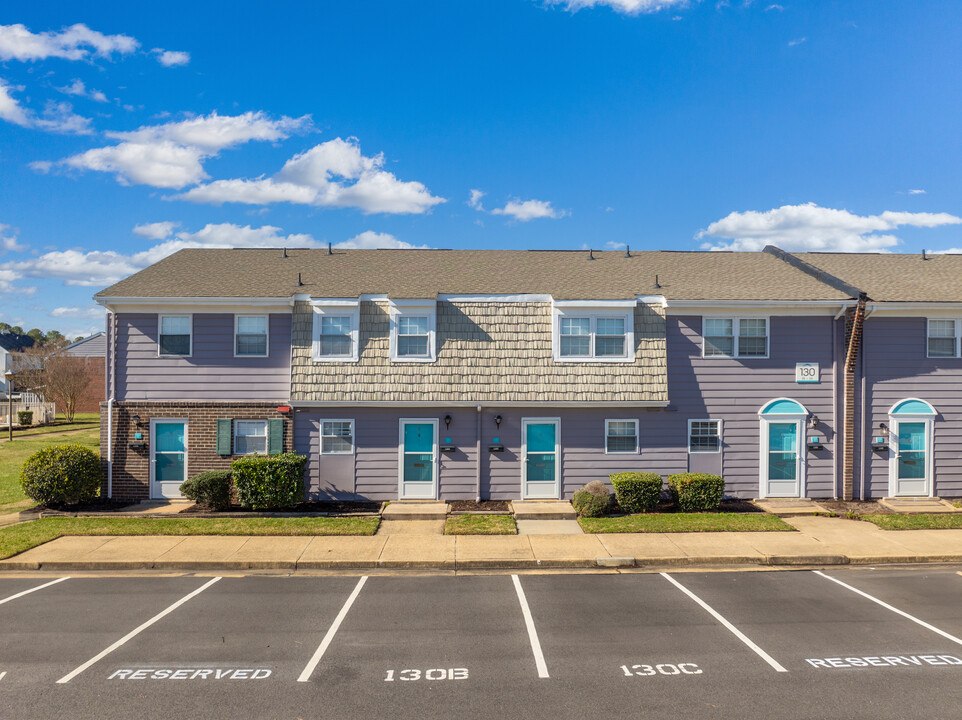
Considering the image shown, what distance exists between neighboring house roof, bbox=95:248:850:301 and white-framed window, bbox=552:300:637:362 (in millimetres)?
373

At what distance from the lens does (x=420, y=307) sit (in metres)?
16.8

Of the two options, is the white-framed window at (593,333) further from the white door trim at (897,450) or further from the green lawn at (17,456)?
the green lawn at (17,456)

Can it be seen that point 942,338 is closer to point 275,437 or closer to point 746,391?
point 746,391

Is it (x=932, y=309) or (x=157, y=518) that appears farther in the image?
(x=932, y=309)

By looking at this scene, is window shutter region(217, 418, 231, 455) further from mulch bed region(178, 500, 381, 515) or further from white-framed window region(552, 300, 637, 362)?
white-framed window region(552, 300, 637, 362)

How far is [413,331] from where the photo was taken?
55.4 ft

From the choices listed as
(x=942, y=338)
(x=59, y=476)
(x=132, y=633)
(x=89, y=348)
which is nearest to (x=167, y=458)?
(x=59, y=476)

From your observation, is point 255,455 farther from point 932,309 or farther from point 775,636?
point 932,309

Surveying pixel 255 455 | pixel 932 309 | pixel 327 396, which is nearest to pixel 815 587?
pixel 932 309

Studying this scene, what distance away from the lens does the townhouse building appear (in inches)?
656

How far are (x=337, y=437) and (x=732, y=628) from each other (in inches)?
425

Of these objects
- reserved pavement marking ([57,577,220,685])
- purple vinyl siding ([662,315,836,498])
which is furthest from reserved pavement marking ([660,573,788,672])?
reserved pavement marking ([57,577,220,685])

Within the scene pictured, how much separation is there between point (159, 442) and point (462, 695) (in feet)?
42.2

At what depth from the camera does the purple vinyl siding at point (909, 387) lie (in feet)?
56.5
